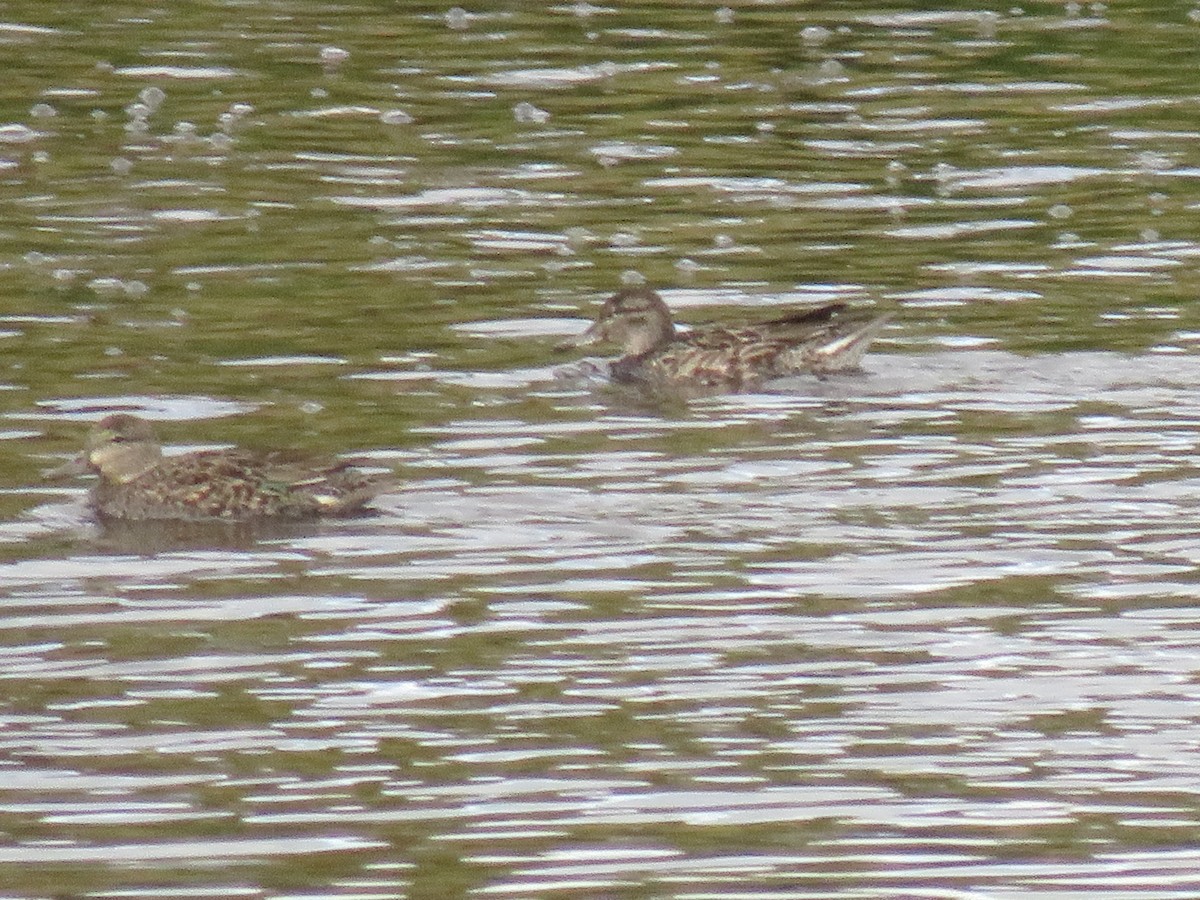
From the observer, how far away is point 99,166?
20469mm

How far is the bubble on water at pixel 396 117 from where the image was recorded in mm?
21797

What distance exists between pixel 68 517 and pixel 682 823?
478 centimetres

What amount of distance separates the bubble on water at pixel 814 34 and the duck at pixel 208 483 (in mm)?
11921

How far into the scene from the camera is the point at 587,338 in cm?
1576

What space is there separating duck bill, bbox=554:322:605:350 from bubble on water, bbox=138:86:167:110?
7.10m

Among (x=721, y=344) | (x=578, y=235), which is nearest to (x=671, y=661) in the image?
(x=721, y=344)

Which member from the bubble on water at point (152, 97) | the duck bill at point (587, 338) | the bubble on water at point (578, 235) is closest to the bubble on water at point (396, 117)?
the bubble on water at point (152, 97)

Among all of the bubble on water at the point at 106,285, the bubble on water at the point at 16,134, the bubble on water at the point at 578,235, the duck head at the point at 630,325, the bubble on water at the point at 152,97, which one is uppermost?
the bubble on water at the point at 152,97

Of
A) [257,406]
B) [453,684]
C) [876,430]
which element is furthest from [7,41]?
[453,684]

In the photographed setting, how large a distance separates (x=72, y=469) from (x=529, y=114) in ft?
29.7

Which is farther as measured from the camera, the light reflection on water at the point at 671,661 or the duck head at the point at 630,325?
the duck head at the point at 630,325

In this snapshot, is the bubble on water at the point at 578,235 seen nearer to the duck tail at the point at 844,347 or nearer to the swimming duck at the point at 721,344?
the swimming duck at the point at 721,344

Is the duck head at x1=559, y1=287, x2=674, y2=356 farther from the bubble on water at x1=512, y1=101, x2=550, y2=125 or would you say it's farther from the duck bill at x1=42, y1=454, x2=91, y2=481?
the bubble on water at x1=512, y1=101, x2=550, y2=125

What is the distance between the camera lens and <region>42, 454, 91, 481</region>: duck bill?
1309 centimetres
